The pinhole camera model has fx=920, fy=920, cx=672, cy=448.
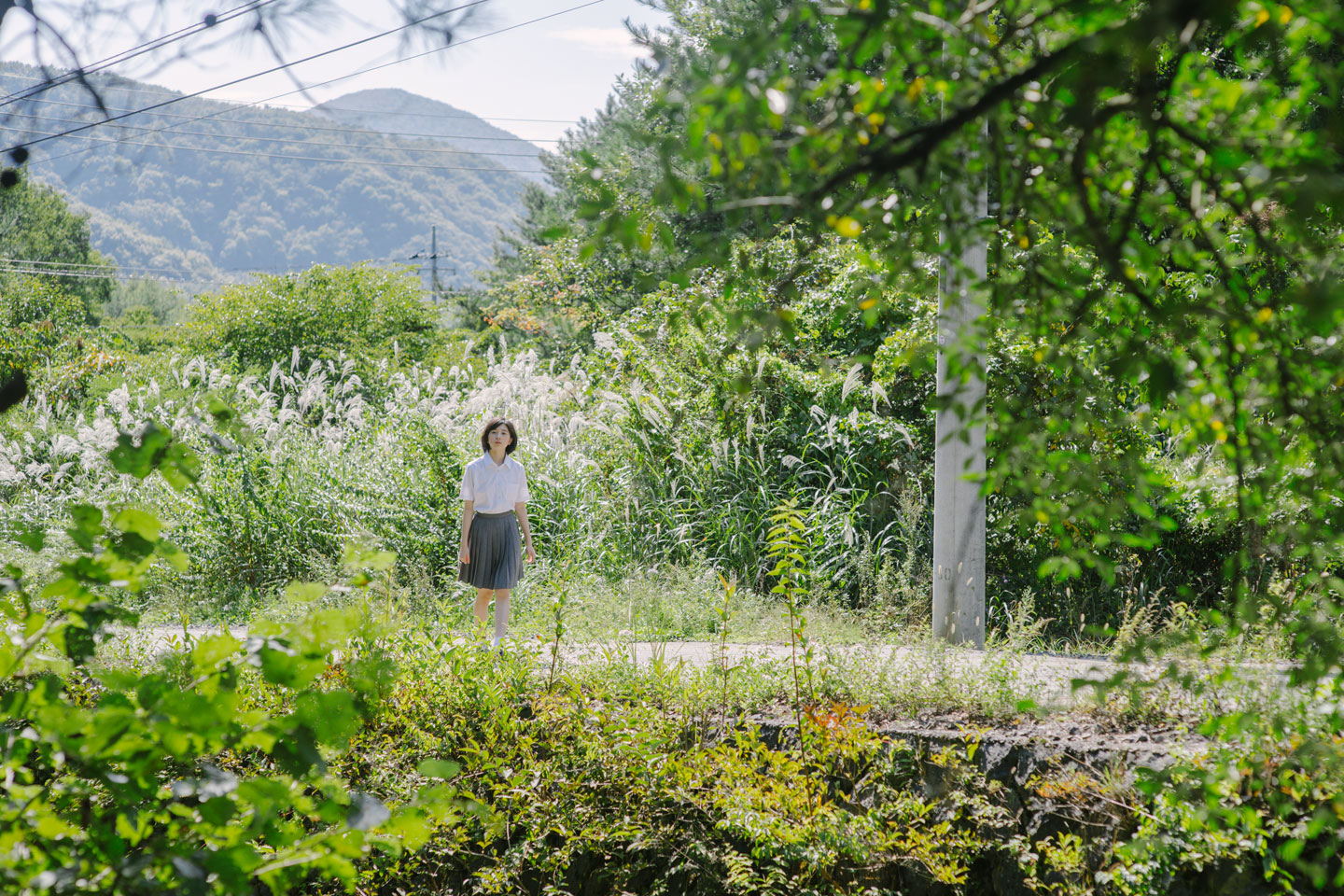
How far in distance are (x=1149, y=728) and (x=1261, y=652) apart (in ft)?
2.15

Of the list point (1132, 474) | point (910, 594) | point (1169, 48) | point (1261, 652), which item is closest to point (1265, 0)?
point (1169, 48)

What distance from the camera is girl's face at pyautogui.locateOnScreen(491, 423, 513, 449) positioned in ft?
20.2

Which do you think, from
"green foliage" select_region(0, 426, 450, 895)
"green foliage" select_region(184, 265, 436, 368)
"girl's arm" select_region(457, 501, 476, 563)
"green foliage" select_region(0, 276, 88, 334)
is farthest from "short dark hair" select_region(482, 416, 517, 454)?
"green foliage" select_region(0, 276, 88, 334)

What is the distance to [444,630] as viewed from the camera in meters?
4.52

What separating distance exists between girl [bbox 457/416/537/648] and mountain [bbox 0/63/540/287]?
2035 millimetres

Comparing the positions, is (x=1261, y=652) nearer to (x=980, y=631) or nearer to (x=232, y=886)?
(x=980, y=631)

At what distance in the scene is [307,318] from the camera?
18188 millimetres

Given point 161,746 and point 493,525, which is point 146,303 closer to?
point 493,525

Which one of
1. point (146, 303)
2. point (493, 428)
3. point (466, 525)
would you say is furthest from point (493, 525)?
point (146, 303)

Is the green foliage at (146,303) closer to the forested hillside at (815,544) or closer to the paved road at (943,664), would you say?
the forested hillside at (815,544)

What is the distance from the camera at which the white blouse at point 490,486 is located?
20.3 ft

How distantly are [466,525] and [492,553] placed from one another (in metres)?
0.25

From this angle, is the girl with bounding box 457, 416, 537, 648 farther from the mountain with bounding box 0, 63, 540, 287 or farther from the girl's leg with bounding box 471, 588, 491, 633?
the mountain with bounding box 0, 63, 540, 287

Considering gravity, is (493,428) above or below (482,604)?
above
